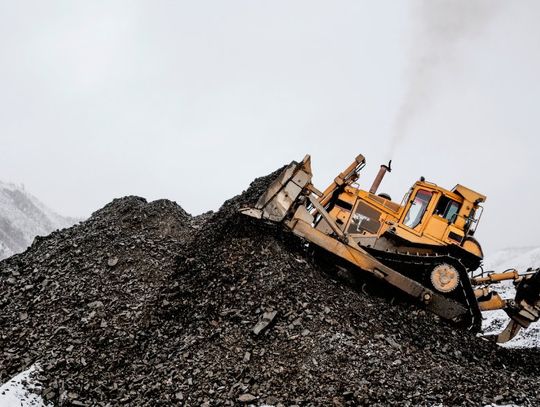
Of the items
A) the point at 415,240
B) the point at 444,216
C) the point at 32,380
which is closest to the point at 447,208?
the point at 444,216

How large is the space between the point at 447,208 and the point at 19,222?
2121 inches

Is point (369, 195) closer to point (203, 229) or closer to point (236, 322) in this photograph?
point (203, 229)

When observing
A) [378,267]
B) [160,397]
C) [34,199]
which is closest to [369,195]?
[378,267]

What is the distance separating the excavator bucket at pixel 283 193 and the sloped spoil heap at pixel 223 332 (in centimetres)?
45

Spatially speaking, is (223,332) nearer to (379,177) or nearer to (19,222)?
(379,177)

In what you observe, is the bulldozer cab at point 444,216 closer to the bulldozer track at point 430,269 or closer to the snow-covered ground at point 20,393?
the bulldozer track at point 430,269

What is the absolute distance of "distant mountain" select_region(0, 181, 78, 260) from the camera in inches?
1950

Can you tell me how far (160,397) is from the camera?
747 cm

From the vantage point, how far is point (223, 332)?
8.69 m

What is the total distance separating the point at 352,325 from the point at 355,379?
5.48 ft

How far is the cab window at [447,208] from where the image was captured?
37.2 ft

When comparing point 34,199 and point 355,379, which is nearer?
point 355,379

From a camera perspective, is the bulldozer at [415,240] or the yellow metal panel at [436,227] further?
the yellow metal panel at [436,227]

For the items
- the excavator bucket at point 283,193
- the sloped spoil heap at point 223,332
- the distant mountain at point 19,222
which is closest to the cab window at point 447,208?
the sloped spoil heap at point 223,332
